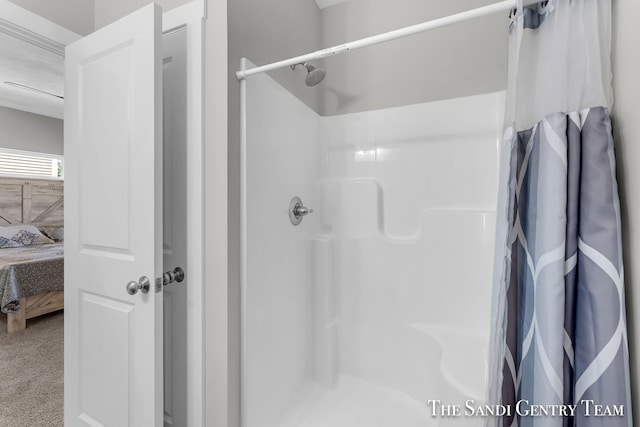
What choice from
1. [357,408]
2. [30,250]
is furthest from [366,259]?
[30,250]

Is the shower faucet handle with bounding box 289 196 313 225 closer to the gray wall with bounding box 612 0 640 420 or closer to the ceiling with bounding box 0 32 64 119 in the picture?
the gray wall with bounding box 612 0 640 420

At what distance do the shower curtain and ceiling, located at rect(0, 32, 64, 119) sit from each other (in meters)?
2.53

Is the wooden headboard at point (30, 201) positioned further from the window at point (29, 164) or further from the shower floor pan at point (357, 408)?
the shower floor pan at point (357, 408)

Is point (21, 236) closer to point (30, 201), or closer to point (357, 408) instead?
point (30, 201)

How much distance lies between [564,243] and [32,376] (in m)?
3.21

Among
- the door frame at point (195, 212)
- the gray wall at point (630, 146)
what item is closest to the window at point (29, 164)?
the door frame at point (195, 212)

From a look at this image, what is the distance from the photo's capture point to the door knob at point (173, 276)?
130cm

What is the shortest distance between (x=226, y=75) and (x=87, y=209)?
88cm

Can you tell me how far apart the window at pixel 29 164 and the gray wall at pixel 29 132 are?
0.09 meters

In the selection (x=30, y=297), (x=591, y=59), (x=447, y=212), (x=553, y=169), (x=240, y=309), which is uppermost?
(x=591, y=59)

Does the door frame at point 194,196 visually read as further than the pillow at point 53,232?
No

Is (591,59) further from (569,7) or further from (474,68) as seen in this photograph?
(474,68)

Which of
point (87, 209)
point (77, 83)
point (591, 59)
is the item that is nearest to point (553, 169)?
point (591, 59)

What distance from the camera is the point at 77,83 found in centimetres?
143
